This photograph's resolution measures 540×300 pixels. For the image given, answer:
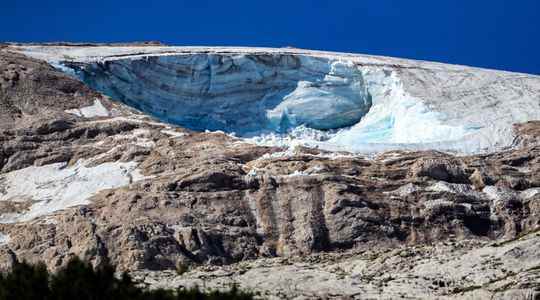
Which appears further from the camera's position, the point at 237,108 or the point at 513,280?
the point at 237,108

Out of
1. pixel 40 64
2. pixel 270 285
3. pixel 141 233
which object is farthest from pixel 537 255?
pixel 40 64

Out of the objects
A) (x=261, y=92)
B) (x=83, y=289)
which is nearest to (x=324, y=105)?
(x=261, y=92)

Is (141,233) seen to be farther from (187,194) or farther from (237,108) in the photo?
(237,108)

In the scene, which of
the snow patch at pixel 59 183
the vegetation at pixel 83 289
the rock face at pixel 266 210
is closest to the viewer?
the vegetation at pixel 83 289

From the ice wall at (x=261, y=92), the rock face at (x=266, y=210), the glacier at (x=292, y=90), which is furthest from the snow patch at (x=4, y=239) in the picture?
the ice wall at (x=261, y=92)

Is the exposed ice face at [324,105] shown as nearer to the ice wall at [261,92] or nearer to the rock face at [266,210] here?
the ice wall at [261,92]

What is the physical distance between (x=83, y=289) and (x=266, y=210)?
2109cm

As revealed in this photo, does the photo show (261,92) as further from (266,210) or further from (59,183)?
(266,210)

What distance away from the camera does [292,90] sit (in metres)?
83.9

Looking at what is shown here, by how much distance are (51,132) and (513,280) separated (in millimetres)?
32082

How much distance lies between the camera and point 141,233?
5750 centimetres

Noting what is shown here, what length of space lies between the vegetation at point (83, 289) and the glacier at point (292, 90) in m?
37.0

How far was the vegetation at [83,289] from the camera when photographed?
1582 inches

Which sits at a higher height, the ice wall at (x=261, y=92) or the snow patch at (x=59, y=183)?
the ice wall at (x=261, y=92)
